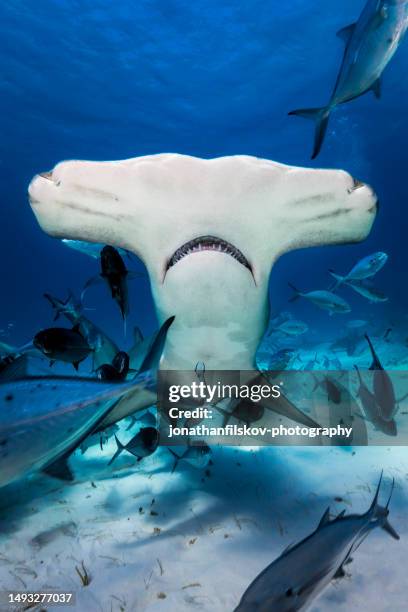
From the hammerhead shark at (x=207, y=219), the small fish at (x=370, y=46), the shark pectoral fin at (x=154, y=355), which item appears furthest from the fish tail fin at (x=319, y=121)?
the shark pectoral fin at (x=154, y=355)

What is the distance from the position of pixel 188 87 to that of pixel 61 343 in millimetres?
25576

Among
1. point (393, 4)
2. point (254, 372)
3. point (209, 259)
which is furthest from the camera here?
point (254, 372)

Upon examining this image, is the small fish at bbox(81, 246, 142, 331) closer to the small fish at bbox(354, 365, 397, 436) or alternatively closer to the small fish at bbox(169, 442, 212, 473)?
the small fish at bbox(169, 442, 212, 473)

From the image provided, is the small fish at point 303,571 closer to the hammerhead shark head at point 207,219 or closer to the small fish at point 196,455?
the hammerhead shark head at point 207,219

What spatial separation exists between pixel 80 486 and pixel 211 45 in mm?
24915

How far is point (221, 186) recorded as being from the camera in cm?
225

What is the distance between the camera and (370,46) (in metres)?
2.59

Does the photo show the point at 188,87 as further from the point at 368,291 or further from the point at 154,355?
the point at 154,355

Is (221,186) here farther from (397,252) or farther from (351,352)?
(397,252)

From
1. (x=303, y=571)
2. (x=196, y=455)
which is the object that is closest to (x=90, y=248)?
(x=196, y=455)

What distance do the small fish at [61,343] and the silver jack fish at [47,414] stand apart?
3.27 ft

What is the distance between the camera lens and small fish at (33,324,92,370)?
308cm

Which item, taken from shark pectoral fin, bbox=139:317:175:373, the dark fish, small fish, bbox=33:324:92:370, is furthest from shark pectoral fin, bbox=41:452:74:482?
the dark fish

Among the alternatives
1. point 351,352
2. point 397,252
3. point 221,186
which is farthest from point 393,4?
point 397,252
